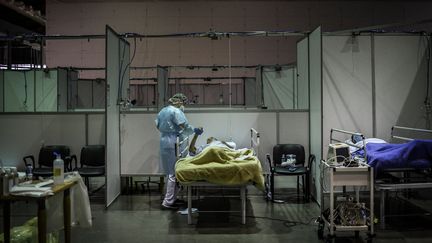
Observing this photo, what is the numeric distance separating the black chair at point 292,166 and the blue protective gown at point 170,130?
1.21m

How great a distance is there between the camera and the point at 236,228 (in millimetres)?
4102

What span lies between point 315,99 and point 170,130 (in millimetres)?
1880

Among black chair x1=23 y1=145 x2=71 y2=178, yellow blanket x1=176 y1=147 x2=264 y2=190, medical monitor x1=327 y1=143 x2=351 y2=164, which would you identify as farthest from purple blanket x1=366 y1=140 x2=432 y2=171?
black chair x1=23 y1=145 x2=71 y2=178

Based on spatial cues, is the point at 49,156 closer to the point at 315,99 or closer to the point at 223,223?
the point at 223,223

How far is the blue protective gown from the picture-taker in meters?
4.88

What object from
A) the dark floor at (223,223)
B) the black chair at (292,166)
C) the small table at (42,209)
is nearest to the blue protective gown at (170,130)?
the dark floor at (223,223)

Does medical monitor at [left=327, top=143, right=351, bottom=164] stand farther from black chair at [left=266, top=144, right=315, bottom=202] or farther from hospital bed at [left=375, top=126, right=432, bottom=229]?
black chair at [left=266, top=144, right=315, bottom=202]

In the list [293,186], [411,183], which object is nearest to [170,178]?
[293,186]

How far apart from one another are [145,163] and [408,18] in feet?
22.1

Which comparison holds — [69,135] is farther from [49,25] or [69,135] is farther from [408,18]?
[408,18]

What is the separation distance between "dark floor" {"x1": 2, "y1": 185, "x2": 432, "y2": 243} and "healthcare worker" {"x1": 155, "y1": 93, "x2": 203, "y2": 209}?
0.79 ft

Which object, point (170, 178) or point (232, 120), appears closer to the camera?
point (170, 178)

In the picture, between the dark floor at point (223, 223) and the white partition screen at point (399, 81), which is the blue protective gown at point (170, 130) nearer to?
the dark floor at point (223, 223)

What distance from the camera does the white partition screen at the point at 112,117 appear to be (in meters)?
4.82
